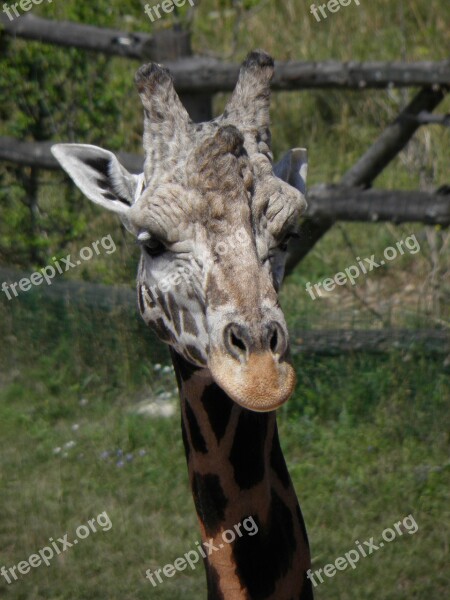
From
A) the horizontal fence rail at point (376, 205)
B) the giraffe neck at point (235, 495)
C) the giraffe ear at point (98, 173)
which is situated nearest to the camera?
the giraffe neck at point (235, 495)

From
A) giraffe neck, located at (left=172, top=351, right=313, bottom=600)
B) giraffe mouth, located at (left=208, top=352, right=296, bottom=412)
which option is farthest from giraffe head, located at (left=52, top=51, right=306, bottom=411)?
giraffe neck, located at (left=172, top=351, right=313, bottom=600)

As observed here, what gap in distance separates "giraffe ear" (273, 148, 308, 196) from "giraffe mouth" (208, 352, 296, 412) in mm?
958

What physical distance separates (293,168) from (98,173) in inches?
25.4

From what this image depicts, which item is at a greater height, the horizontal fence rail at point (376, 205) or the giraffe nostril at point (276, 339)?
the giraffe nostril at point (276, 339)

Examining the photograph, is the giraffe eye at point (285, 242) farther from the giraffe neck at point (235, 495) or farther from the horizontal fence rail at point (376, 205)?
the horizontal fence rail at point (376, 205)

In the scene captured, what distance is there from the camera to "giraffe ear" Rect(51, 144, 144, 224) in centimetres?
356

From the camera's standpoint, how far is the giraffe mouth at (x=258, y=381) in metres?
2.78

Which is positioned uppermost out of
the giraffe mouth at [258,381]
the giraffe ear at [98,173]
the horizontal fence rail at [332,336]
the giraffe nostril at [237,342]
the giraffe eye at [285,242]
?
the giraffe ear at [98,173]

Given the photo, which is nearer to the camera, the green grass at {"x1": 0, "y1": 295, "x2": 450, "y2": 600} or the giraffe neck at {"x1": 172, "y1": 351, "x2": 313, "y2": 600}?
the giraffe neck at {"x1": 172, "y1": 351, "x2": 313, "y2": 600}

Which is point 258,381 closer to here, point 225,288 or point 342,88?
point 225,288

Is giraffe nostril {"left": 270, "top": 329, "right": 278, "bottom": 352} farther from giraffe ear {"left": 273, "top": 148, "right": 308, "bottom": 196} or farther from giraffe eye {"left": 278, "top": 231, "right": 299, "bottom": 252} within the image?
giraffe ear {"left": 273, "top": 148, "right": 308, "bottom": 196}

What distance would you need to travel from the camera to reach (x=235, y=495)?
3.32m

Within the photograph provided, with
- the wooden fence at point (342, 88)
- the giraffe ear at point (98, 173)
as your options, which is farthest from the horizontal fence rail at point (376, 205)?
the giraffe ear at point (98, 173)

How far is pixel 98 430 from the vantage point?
612 centimetres
